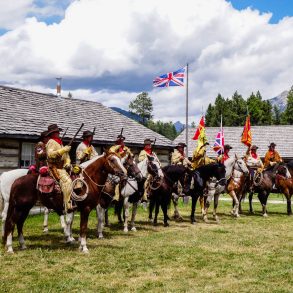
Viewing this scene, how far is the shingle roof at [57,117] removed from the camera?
18109 millimetres

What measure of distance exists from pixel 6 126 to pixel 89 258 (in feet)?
30.3

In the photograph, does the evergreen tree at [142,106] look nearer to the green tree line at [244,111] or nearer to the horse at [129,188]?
the green tree line at [244,111]

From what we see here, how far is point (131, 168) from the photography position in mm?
12742

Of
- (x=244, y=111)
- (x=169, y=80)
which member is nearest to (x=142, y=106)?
(x=244, y=111)

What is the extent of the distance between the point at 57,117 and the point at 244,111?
174 ft

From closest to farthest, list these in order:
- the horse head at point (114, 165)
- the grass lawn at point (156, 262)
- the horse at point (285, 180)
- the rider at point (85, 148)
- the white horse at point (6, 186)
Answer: the grass lawn at point (156, 262) < the white horse at point (6, 186) < the horse head at point (114, 165) < the rider at point (85, 148) < the horse at point (285, 180)

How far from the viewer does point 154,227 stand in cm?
1477

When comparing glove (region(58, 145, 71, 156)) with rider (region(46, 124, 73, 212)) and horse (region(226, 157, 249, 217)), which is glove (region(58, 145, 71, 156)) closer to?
rider (region(46, 124, 73, 212))

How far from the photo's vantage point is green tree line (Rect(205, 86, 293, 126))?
64406 mm

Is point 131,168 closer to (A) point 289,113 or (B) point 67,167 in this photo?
(B) point 67,167

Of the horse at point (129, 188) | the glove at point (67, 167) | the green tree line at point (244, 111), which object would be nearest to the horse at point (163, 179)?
the horse at point (129, 188)

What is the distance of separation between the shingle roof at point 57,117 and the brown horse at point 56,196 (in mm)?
6815

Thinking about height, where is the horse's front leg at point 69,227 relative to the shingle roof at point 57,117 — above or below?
below

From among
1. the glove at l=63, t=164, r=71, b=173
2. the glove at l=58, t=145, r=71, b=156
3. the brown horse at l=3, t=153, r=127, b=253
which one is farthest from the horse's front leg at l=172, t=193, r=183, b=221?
the glove at l=58, t=145, r=71, b=156
